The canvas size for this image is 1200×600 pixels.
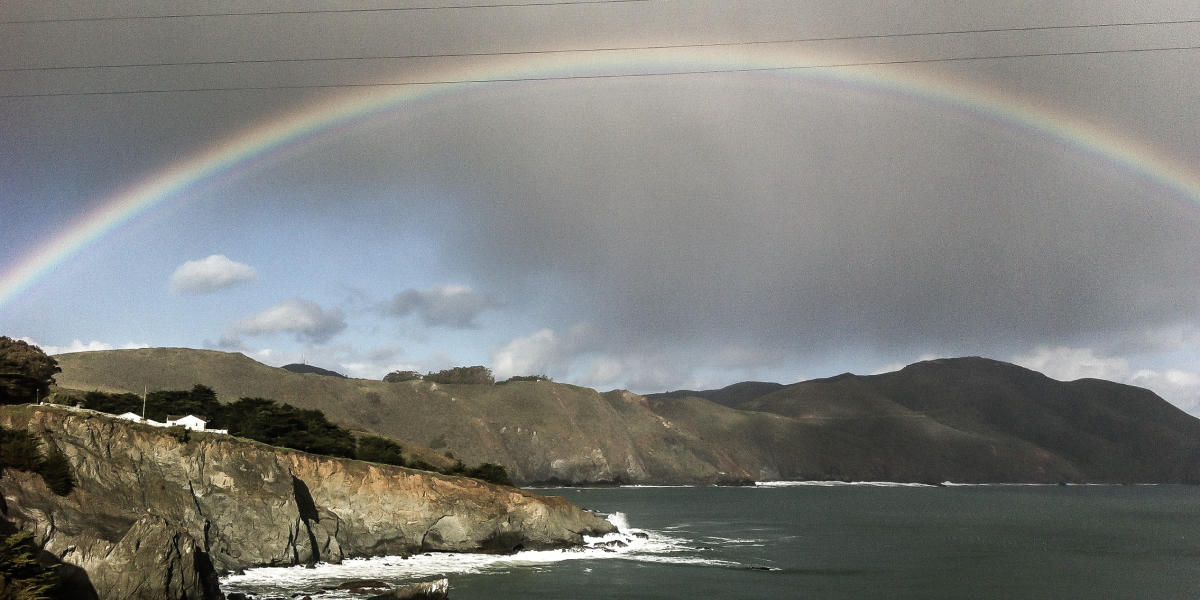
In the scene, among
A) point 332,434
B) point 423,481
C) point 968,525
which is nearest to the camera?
point 423,481

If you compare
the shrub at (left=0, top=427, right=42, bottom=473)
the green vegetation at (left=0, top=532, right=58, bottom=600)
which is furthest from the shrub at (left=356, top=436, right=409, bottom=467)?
the green vegetation at (left=0, top=532, right=58, bottom=600)

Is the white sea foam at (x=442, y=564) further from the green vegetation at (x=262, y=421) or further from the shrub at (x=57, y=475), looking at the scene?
the green vegetation at (x=262, y=421)

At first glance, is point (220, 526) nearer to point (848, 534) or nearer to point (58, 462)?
point (58, 462)

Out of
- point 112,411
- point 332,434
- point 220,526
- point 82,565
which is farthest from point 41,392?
point 82,565

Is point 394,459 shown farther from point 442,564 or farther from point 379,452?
point 442,564

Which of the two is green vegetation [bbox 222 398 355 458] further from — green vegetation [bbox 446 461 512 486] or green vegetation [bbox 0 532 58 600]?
green vegetation [bbox 0 532 58 600]

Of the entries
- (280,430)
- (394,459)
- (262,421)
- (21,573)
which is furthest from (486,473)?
(21,573)
